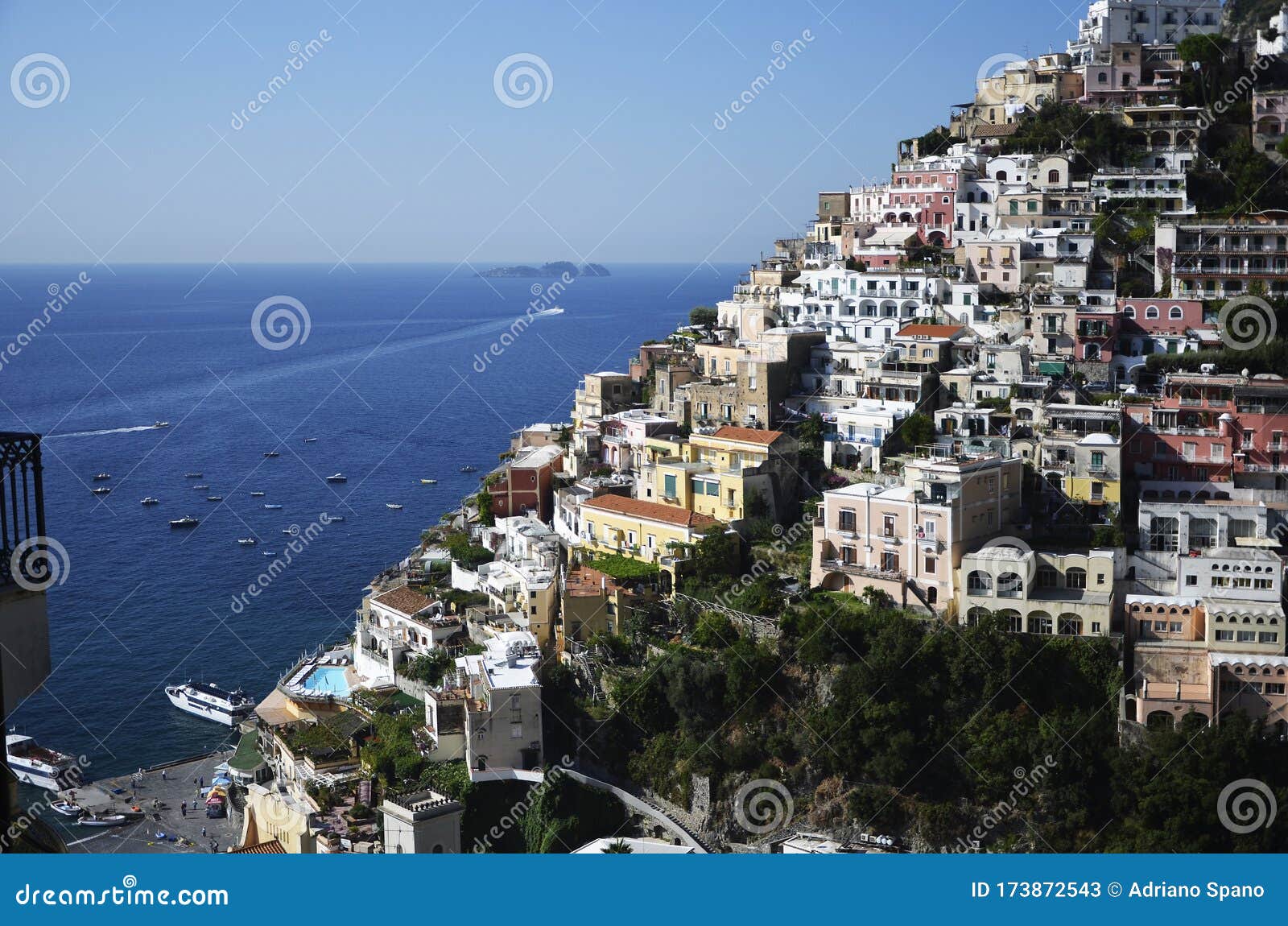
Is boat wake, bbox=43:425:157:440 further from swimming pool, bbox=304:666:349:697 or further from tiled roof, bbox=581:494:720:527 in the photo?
tiled roof, bbox=581:494:720:527

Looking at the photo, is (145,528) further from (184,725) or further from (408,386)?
(408,386)

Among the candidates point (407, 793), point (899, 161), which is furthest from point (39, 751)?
point (899, 161)

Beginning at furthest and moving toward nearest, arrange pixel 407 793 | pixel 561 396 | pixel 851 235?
pixel 561 396 → pixel 851 235 → pixel 407 793

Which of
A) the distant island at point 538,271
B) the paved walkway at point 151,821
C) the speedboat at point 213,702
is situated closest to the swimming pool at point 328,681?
the speedboat at point 213,702

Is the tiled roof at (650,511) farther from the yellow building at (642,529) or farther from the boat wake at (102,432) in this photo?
the boat wake at (102,432)

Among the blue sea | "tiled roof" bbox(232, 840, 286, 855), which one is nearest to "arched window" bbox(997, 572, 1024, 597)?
"tiled roof" bbox(232, 840, 286, 855)
